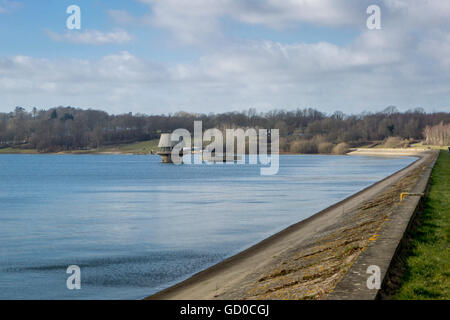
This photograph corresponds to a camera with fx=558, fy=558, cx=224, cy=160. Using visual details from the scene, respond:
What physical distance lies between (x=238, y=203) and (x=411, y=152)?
145m

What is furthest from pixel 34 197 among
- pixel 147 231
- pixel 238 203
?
pixel 147 231

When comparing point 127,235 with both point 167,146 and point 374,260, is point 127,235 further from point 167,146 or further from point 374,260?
point 167,146

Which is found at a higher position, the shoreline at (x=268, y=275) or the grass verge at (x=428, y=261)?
the grass verge at (x=428, y=261)

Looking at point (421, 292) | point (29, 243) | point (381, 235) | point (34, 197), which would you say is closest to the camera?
point (421, 292)

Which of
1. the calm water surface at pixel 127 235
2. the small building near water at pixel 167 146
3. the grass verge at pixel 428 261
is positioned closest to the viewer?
the grass verge at pixel 428 261

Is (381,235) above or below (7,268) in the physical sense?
above

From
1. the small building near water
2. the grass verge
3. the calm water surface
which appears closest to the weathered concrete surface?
the grass verge

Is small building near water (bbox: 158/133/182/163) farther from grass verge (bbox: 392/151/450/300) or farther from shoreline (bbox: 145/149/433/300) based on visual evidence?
grass verge (bbox: 392/151/450/300)

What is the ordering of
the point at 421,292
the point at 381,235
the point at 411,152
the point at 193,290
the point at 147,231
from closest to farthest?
the point at 421,292 → the point at 381,235 → the point at 193,290 → the point at 147,231 → the point at 411,152

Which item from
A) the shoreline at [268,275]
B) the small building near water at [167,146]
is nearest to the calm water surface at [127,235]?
the shoreline at [268,275]

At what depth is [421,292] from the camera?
8.11 meters

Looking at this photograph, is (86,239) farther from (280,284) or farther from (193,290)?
(280,284)

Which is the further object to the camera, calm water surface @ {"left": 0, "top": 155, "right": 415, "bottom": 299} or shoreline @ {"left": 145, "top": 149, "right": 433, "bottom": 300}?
calm water surface @ {"left": 0, "top": 155, "right": 415, "bottom": 299}

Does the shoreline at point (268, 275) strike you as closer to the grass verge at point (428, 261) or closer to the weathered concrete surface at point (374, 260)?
the weathered concrete surface at point (374, 260)
